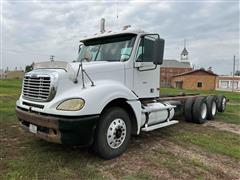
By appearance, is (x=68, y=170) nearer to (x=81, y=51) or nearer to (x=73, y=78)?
(x=73, y=78)

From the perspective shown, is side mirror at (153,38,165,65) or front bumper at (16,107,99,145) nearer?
front bumper at (16,107,99,145)

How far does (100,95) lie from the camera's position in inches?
168

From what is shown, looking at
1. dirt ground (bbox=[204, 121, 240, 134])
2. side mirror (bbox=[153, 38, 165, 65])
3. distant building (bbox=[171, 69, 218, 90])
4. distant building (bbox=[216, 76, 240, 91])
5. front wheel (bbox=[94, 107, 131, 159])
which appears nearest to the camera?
front wheel (bbox=[94, 107, 131, 159])

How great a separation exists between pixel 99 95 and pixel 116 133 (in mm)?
899

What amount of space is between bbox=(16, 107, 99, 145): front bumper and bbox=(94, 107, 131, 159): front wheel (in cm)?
22

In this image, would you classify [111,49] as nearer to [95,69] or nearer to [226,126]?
[95,69]

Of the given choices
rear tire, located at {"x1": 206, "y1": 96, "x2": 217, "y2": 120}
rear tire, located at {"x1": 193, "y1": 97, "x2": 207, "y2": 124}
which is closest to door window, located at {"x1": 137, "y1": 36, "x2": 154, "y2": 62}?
rear tire, located at {"x1": 193, "y1": 97, "x2": 207, "y2": 124}

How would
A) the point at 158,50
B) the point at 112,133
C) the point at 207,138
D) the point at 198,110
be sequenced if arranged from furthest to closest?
the point at 198,110 < the point at 207,138 < the point at 158,50 < the point at 112,133

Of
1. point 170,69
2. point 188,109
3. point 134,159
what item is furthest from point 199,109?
point 170,69

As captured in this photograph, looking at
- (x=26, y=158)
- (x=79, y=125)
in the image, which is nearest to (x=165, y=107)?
(x=79, y=125)

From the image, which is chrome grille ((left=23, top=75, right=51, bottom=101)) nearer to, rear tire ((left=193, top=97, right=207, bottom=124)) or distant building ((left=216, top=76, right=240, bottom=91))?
rear tire ((left=193, top=97, right=207, bottom=124))

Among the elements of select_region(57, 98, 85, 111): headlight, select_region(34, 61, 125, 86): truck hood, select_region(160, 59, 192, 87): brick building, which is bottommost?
select_region(57, 98, 85, 111): headlight

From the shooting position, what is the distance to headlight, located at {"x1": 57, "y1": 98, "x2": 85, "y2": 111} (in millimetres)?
3977

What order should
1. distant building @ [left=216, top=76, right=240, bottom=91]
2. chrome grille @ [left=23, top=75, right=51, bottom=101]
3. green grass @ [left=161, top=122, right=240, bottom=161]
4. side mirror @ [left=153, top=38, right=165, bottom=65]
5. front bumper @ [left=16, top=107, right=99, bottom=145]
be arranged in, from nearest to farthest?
1. front bumper @ [left=16, top=107, right=99, bottom=145]
2. chrome grille @ [left=23, top=75, right=51, bottom=101]
3. side mirror @ [left=153, top=38, right=165, bottom=65]
4. green grass @ [left=161, top=122, right=240, bottom=161]
5. distant building @ [left=216, top=76, right=240, bottom=91]
